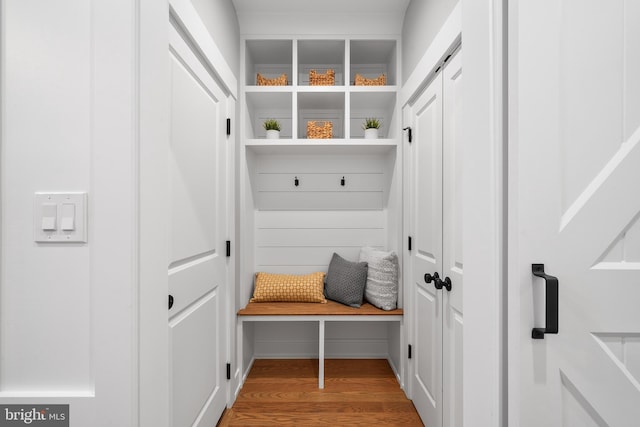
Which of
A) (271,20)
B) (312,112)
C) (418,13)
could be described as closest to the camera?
(418,13)

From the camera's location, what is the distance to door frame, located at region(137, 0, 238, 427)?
2.99 feet

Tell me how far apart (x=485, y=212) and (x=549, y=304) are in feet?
0.94

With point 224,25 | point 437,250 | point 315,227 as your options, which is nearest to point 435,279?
point 437,250

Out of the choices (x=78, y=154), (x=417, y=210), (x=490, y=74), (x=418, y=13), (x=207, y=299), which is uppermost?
(x=418, y=13)

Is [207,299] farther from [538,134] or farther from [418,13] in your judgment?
[418,13]

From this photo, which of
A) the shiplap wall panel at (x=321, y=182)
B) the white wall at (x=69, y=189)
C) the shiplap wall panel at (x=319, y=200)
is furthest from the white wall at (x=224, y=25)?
the shiplap wall panel at (x=319, y=200)

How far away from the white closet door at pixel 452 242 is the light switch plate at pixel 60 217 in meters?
1.40

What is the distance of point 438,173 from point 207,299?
4.62 feet

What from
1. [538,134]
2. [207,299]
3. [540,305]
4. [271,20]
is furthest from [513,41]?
[271,20]

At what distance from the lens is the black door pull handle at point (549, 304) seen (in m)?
0.81

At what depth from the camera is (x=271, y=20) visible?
7.54 feet

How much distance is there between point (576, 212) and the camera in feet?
2.74

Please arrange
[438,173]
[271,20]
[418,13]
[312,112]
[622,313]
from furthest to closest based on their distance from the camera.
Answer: [312,112] → [271,20] → [418,13] → [438,173] → [622,313]

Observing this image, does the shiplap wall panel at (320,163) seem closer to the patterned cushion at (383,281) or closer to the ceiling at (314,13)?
the patterned cushion at (383,281)
